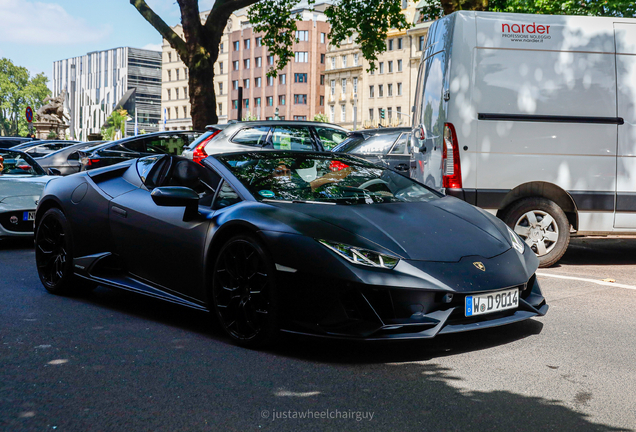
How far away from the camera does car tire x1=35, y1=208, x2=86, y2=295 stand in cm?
627

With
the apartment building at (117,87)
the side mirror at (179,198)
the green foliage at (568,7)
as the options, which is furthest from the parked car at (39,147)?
the apartment building at (117,87)

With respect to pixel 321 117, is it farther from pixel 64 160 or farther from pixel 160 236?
pixel 160 236

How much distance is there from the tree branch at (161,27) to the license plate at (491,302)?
18.2 m

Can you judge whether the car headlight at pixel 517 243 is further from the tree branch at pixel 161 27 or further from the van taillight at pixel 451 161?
the tree branch at pixel 161 27

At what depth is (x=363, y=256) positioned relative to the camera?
14.0 ft

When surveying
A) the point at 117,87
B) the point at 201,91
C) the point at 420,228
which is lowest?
the point at 420,228

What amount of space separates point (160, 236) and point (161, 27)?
1815 cm

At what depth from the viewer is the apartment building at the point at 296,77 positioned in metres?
106

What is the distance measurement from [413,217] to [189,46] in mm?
17846

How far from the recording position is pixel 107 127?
15050cm

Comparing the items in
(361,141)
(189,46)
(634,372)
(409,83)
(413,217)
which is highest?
(409,83)

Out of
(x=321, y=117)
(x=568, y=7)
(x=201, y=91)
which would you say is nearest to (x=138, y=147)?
(x=201, y=91)

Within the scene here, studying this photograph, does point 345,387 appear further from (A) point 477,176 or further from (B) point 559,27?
(B) point 559,27

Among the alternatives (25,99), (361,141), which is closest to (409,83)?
(25,99)
